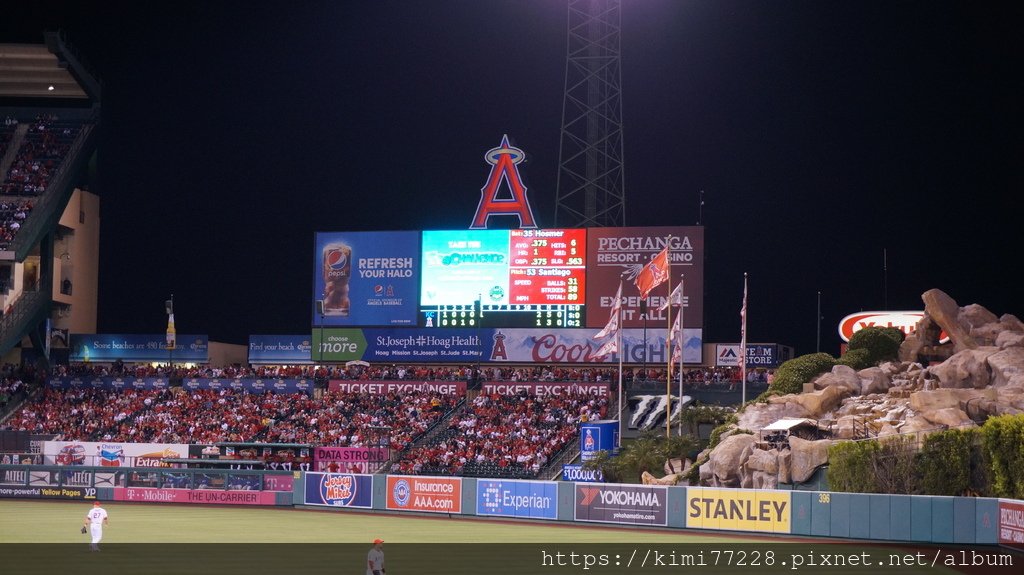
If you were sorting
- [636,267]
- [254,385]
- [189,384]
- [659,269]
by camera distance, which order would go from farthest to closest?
1. [189,384]
2. [254,385]
3. [636,267]
4. [659,269]

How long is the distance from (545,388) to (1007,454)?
91.4 ft

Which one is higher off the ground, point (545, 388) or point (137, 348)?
point (137, 348)

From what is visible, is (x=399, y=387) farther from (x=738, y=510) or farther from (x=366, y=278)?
(x=738, y=510)

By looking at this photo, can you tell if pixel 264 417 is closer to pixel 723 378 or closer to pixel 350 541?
pixel 723 378

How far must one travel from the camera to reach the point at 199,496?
49.4m

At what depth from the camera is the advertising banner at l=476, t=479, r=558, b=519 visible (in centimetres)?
4100

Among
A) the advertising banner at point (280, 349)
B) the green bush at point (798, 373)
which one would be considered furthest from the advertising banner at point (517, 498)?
the advertising banner at point (280, 349)

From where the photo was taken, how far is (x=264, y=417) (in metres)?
60.0

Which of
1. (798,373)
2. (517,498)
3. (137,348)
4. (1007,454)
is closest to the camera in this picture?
(1007,454)

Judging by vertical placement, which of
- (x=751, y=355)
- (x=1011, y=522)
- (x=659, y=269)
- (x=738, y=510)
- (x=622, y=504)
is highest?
(x=659, y=269)

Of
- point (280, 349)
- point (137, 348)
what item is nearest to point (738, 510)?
point (280, 349)

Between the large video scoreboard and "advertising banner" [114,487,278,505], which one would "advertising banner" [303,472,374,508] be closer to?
"advertising banner" [114,487,278,505]

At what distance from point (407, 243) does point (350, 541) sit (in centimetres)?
2825

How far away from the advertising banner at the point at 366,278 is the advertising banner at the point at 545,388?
5.34 metres
